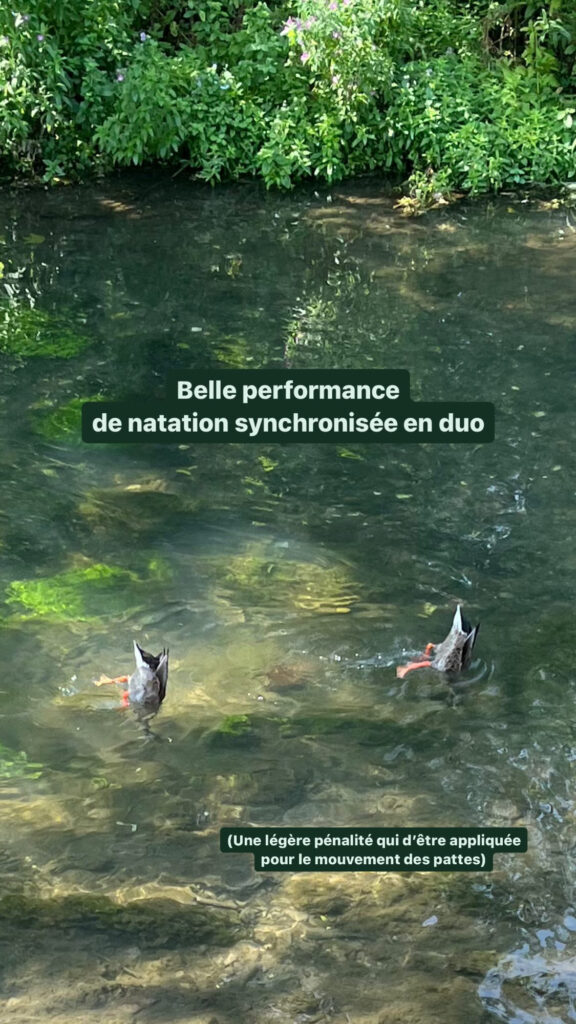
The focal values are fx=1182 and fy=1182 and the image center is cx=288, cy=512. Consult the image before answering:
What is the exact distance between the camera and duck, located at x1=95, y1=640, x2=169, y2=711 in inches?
210

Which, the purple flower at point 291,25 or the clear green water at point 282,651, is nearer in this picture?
the clear green water at point 282,651

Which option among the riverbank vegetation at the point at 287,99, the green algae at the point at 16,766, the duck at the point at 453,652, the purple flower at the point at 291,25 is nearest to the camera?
the green algae at the point at 16,766

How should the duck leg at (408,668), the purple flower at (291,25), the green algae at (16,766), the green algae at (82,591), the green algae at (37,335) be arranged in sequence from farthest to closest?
the purple flower at (291,25)
the green algae at (37,335)
the green algae at (82,591)
the duck leg at (408,668)
the green algae at (16,766)

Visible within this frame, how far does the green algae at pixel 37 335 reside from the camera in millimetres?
9008

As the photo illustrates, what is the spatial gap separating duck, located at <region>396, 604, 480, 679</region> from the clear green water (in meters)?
0.07

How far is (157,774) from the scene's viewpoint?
5137mm

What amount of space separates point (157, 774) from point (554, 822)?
5.55ft

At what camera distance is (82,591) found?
636 centimetres

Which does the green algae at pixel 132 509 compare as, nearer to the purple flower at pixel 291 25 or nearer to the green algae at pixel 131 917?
the green algae at pixel 131 917

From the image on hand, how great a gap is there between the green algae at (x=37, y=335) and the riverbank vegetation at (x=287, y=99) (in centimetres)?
325

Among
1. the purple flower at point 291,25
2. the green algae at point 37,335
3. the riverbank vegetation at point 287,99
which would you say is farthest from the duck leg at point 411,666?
the purple flower at point 291,25

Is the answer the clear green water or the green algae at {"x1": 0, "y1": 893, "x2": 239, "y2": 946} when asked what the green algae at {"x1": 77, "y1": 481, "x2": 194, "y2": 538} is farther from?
the green algae at {"x1": 0, "y1": 893, "x2": 239, "y2": 946}

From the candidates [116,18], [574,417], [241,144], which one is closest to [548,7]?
[241,144]

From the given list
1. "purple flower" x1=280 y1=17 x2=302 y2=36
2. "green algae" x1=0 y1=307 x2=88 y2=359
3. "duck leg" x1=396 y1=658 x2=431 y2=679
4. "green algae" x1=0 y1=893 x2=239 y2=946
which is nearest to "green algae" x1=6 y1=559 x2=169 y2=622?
"duck leg" x1=396 y1=658 x2=431 y2=679
